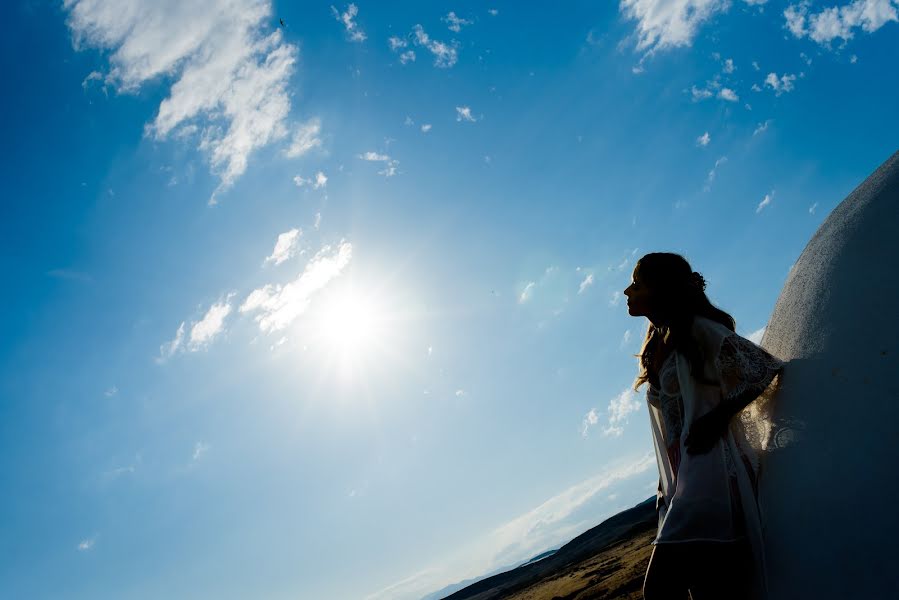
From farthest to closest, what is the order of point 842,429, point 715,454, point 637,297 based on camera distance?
point 637,297 < point 715,454 < point 842,429

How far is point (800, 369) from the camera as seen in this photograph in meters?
3.02

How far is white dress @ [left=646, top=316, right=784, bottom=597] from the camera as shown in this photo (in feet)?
8.91

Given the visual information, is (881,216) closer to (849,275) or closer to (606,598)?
(849,275)

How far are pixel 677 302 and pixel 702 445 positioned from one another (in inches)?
30.5

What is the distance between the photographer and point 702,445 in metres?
2.84

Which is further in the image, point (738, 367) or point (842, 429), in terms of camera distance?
point (738, 367)

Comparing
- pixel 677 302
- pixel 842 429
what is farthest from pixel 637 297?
pixel 842 429

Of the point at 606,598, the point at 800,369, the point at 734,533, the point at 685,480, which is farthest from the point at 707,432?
the point at 606,598

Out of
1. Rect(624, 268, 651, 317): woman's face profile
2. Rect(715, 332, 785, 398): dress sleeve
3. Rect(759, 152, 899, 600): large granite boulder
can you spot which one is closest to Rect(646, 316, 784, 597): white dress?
Rect(715, 332, 785, 398): dress sleeve

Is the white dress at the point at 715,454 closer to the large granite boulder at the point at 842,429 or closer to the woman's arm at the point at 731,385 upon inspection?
the woman's arm at the point at 731,385

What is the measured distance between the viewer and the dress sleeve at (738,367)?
284 centimetres

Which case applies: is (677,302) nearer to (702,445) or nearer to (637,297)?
(637,297)

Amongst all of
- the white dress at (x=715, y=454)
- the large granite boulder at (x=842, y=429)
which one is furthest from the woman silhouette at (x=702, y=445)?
the large granite boulder at (x=842, y=429)

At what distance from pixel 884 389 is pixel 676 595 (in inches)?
53.6
